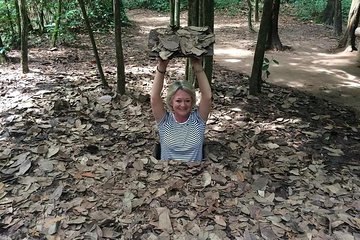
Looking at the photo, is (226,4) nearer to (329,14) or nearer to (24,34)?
(329,14)

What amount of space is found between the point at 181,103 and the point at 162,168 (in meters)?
0.55

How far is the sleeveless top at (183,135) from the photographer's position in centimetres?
315

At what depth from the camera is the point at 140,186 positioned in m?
2.80

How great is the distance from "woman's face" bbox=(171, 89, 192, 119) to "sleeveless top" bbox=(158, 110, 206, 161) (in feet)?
0.26

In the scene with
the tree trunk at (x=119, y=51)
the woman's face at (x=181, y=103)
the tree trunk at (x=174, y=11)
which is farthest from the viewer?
the tree trunk at (x=174, y=11)

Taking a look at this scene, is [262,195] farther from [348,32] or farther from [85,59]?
[348,32]

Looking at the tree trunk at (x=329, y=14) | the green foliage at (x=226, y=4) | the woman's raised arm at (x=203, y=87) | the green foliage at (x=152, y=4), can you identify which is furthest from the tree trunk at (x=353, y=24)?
the green foliage at (x=152, y=4)

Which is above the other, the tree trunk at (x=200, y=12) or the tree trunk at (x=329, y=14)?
the tree trunk at (x=200, y=12)

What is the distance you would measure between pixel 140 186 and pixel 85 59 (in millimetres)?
4994

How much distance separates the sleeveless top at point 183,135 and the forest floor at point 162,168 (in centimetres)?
18

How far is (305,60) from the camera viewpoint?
28.5 feet

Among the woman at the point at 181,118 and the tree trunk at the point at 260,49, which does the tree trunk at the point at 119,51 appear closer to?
the woman at the point at 181,118

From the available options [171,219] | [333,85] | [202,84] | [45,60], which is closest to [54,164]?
[171,219]

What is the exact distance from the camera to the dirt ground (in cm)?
→ 634
